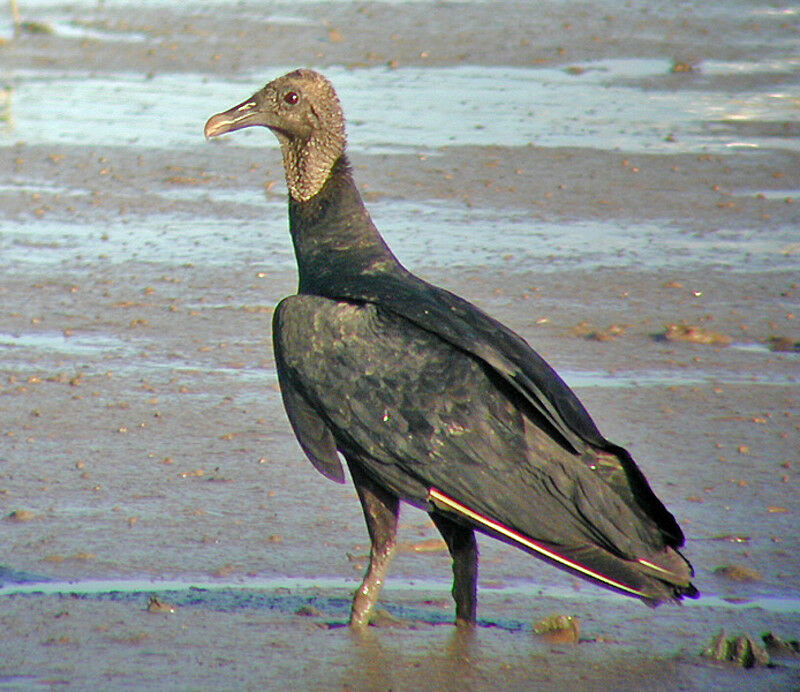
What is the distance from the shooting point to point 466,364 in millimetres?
3893

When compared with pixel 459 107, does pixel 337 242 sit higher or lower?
higher

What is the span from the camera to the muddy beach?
3.95 meters

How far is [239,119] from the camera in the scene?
464cm

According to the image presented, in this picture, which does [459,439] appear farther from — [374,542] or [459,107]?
[459,107]

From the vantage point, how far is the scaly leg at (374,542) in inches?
156

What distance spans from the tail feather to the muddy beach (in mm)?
202

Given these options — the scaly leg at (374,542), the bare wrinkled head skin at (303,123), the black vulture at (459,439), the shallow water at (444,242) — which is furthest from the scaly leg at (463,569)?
the shallow water at (444,242)

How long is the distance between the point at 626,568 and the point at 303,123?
165 centimetres

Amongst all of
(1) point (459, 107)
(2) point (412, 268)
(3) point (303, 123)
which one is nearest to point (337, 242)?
(3) point (303, 123)

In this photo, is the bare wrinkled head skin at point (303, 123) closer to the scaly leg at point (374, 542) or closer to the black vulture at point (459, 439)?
the black vulture at point (459, 439)

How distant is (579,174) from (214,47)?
13.8 ft

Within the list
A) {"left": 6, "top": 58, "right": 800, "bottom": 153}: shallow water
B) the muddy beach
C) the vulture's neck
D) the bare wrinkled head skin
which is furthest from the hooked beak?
{"left": 6, "top": 58, "right": 800, "bottom": 153}: shallow water

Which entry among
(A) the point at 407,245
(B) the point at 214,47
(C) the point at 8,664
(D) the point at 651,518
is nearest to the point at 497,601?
(D) the point at 651,518

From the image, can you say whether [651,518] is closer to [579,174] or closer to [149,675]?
[149,675]
